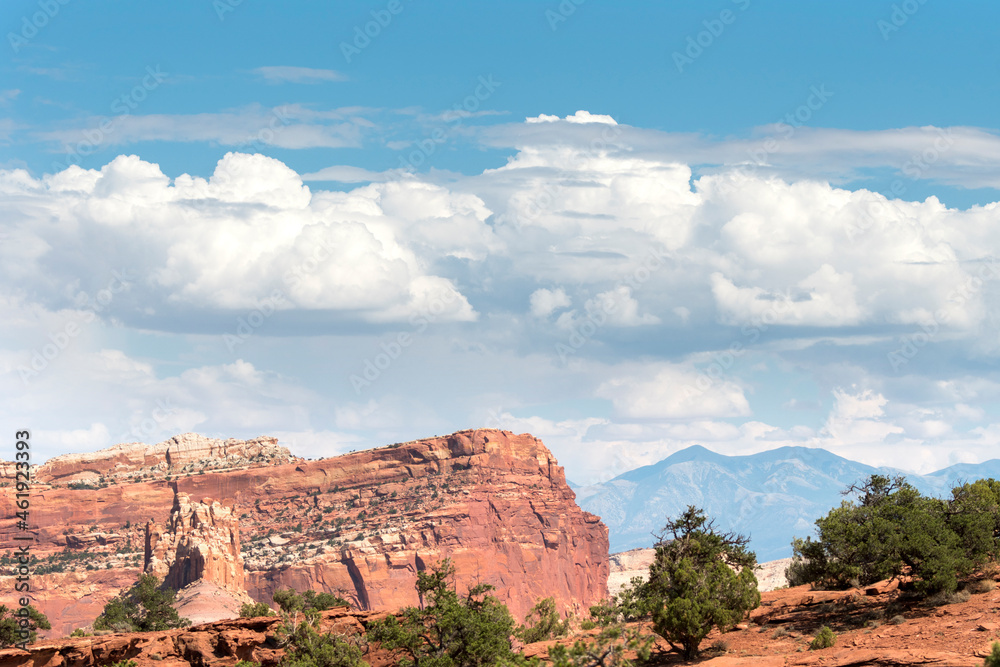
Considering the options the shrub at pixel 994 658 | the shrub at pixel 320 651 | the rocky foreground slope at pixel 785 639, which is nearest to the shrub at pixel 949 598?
the rocky foreground slope at pixel 785 639

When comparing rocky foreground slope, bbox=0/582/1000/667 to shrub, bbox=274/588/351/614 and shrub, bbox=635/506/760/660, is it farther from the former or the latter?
shrub, bbox=274/588/351/614

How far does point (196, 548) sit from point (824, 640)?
14429 centimetres

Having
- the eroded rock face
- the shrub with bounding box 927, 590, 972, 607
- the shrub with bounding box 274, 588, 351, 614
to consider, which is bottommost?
the shrub with bounding box 927, 590, 972, 607

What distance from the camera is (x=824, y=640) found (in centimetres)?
4212

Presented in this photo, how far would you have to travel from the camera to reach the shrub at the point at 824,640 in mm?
42062

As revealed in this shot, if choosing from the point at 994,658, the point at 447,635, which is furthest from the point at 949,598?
the point at 447,635

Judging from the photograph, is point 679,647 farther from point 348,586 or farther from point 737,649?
point 348,586

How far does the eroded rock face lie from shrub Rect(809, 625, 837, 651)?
135m

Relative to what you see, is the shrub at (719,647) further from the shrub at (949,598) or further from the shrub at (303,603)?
the shrub at (303,603)

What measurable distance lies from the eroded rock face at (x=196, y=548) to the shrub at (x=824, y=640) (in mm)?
135249

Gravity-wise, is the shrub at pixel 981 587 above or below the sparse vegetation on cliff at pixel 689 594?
below

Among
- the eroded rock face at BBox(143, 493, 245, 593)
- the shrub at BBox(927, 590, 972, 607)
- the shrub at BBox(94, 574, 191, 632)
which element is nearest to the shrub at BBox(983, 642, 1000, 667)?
the shrub at BBox(927, 590, 972, 607)

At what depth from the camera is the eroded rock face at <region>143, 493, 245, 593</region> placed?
549 feet

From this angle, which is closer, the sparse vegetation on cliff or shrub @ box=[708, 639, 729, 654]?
the sparse vegetation on cliff
